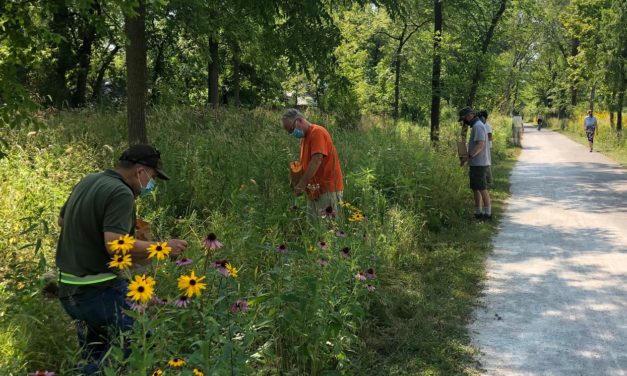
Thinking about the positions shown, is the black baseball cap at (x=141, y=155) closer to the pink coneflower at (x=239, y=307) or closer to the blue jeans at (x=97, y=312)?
the blue jeans at (x=97, y=312)

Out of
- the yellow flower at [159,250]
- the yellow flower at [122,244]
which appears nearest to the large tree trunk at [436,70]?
the yellow flower at [159,250]

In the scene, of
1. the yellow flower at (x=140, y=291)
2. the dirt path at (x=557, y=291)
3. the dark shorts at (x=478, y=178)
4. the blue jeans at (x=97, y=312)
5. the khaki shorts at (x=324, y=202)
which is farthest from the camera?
the dark shorts at (x=478, y=178)

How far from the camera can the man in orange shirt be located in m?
5.85

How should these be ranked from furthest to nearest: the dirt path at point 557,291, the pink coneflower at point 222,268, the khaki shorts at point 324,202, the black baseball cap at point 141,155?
the khaki shorts at point 324,202 → the dirt path at point 557,291 → the black baseball cap at point 141,155 → the pink coneflower at point 222,268

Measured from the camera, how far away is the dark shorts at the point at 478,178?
29.3ft

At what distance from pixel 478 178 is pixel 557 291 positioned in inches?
145

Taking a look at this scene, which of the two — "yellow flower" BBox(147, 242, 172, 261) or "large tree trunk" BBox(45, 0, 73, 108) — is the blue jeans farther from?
"large tree trunk" BBox(45, 0, 73, 108)

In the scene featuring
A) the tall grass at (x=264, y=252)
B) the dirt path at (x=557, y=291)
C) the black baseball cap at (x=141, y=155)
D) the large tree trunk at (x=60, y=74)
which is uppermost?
the large tree trunk at (x=60, y=74)

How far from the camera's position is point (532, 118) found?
80688mm

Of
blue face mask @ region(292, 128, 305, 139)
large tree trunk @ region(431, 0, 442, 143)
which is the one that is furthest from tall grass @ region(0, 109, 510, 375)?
large tree trunk @ region(431, 0, 442, 143)

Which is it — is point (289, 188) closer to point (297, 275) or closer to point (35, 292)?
point (297, 275)

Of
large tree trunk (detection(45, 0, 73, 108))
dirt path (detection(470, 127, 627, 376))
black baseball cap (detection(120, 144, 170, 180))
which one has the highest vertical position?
large tree trunk (detection(45, 0, 73, 108))

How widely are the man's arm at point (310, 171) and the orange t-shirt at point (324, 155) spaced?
0.06 meters

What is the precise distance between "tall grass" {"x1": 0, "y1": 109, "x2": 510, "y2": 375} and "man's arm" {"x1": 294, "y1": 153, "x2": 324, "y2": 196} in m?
0.23
